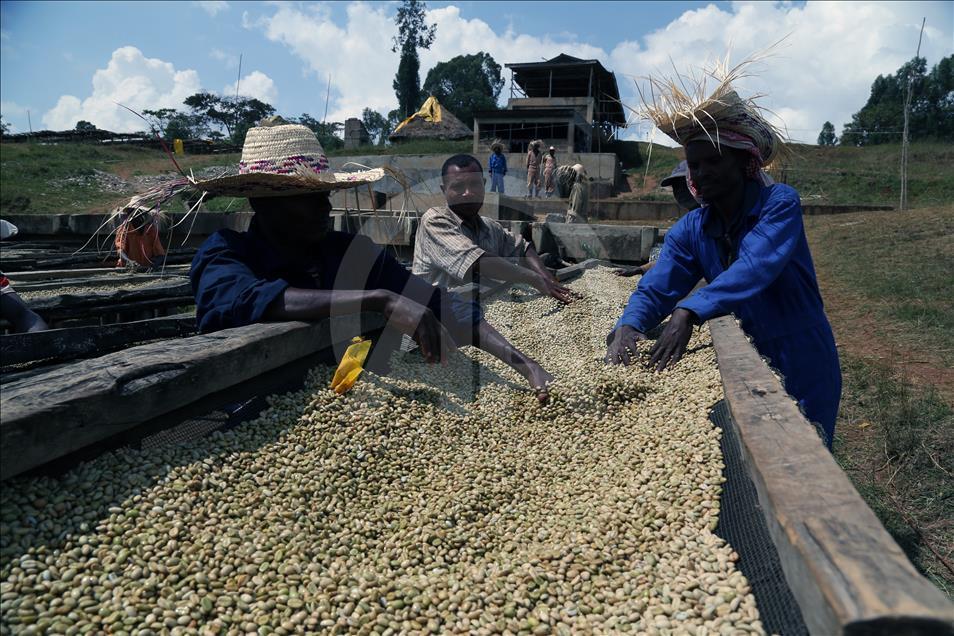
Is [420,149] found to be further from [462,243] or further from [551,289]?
[462,243]

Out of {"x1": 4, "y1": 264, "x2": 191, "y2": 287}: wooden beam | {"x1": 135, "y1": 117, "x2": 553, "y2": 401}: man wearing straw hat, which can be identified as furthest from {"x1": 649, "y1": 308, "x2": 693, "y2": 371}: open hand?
{"x1": 4, "y1": 264, "x2": 191, "y2": 287}: wooden beam

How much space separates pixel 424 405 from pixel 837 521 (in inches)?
60.0

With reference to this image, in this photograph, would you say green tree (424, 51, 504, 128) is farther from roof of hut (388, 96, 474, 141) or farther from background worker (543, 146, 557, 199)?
background worker (543, 146, 557, 199)

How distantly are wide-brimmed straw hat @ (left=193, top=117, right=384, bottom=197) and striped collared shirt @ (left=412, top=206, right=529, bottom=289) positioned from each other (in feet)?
3.97

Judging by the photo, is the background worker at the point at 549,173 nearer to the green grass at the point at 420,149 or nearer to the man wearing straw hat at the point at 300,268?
the green grass at the point at 420,149

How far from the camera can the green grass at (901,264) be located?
5777 millimetres

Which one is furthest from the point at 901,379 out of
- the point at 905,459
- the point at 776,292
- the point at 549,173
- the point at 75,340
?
the point at 549,173

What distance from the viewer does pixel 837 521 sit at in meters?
1.02

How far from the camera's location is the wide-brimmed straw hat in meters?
2.36

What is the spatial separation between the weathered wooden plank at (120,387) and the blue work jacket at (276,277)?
0.15 m

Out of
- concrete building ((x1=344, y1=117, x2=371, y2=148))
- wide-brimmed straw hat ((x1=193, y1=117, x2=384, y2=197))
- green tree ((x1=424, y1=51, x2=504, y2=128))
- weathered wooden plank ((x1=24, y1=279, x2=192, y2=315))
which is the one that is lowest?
weathered wooden plank ((x1=24, y1=279, x2=192, y2=315))

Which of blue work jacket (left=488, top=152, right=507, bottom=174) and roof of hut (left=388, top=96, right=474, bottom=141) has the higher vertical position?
roof of hut (left=388, top=96, right=474, bottom=141)

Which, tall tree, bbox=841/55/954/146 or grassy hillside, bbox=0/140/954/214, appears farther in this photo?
tall tree, bbox=841/55/954/146

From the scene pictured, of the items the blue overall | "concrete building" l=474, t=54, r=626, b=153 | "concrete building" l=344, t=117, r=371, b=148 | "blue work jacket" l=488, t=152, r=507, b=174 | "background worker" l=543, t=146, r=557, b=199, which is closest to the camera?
the blue overall
